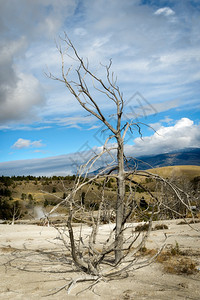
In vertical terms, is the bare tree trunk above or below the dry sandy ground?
above

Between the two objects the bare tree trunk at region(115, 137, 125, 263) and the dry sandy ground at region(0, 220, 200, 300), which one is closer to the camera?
the dry sandy ground at region(0, 220, 200, 300)

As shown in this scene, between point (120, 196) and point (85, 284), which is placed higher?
point (120, 196)

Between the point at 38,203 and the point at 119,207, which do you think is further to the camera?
the point at 38,203

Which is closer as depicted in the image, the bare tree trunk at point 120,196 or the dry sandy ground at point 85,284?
the dry sandy ground at point 85,284

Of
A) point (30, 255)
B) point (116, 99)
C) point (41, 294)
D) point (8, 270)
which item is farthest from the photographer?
point (30, 255)

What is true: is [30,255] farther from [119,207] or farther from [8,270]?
[119,207]

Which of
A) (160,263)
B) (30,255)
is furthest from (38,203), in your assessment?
(160,263)

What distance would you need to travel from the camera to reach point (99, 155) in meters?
6.96

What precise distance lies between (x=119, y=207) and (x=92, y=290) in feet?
7.38

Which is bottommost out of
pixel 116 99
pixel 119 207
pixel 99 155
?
pixel 119 207

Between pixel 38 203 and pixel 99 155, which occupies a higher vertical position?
pixel 99 155

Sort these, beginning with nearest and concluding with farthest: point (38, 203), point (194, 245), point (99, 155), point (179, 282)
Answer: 1. point (179, 282)
2. point (99, 155)
3. point (194, 245)
4. point (38, 203)

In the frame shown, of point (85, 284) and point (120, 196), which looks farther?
point (120, 196)

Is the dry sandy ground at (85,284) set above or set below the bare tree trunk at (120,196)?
below
